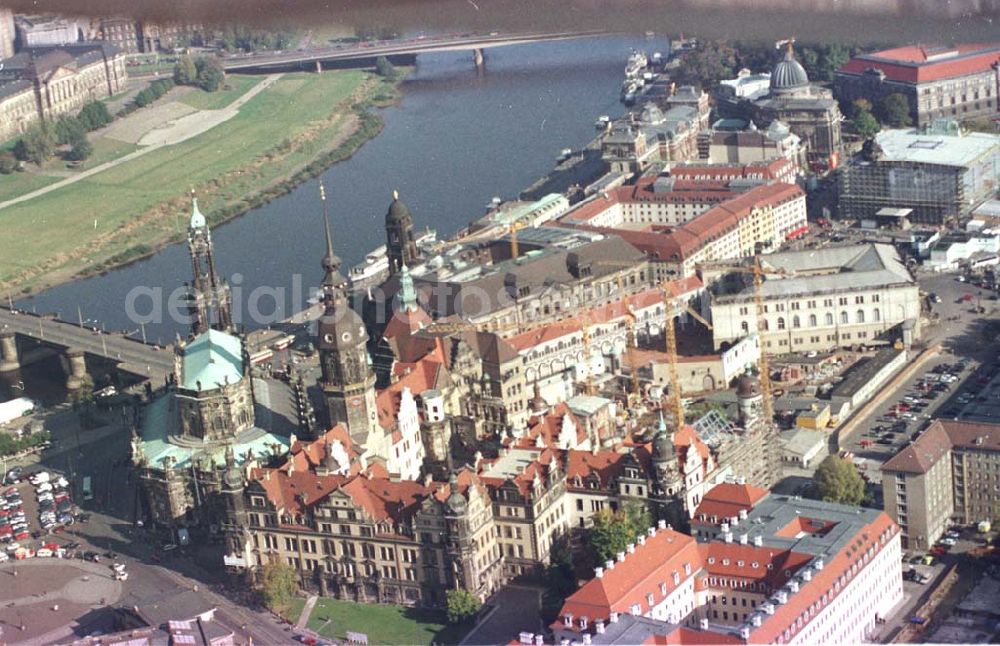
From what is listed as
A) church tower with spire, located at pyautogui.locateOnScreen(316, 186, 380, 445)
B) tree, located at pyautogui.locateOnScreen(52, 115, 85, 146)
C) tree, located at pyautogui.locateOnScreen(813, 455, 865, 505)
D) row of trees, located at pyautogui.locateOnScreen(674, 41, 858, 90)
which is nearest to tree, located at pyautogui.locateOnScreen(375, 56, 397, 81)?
row of trees, located at pyautogui.locateOnScreen(674, 41, 858, 90)

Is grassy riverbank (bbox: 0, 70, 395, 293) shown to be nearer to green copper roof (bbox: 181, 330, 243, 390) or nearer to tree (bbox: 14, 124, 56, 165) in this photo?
tree (bbox: 14, 124, 56, 165)

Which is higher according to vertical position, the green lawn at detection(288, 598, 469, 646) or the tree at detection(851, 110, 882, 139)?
the tree at detection(851, 110, 882, 139)

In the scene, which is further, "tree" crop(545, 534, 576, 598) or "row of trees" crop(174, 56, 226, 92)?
"row of trees" crop(174, 56, 226, 92)

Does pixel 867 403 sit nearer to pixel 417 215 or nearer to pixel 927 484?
pixel 927 484

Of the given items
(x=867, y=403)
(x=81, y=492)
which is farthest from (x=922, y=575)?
(x=81, y=492)

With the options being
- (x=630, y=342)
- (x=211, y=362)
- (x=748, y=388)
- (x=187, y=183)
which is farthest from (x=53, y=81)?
(x=748, y=388)
